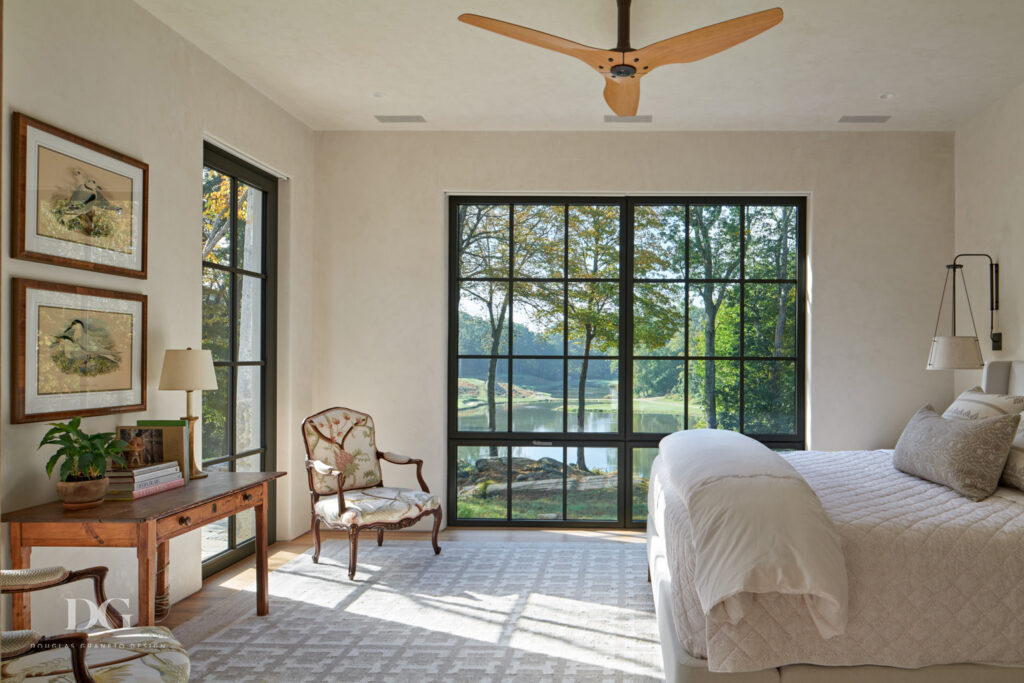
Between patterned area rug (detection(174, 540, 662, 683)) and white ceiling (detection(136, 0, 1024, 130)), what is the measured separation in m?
2.86

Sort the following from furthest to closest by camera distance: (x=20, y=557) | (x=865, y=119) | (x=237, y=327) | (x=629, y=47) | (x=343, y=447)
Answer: (x=865, y=119), (x=343, y=447), (x=237, y=327), (x=629, y=47), (x=20, y=557)

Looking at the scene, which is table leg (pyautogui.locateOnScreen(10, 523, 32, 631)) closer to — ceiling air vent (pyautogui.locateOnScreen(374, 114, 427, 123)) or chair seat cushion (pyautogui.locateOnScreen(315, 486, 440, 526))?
chair seat cushion (pyautogui.locateOnScreen(315, 486, 440, 526))

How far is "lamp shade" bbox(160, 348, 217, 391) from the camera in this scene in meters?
3.53

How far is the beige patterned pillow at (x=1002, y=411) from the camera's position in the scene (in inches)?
125

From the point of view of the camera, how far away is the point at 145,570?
2.75m

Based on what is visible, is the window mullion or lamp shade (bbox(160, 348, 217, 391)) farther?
the window mullion

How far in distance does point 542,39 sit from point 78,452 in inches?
92.1

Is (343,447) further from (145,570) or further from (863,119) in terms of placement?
(863,119)

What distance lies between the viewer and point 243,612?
3732 mm

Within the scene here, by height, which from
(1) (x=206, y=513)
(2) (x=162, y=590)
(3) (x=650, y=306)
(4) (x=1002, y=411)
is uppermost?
(3) (x=650, y=306)

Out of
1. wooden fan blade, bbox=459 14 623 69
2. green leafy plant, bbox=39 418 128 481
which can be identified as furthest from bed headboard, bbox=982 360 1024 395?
green leafy plant, bbox=39 418 128 481

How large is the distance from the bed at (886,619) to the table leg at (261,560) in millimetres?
2052

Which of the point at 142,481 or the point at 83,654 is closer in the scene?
the point at 83,654

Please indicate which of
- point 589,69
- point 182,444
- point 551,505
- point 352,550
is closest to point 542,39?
point 589,69
